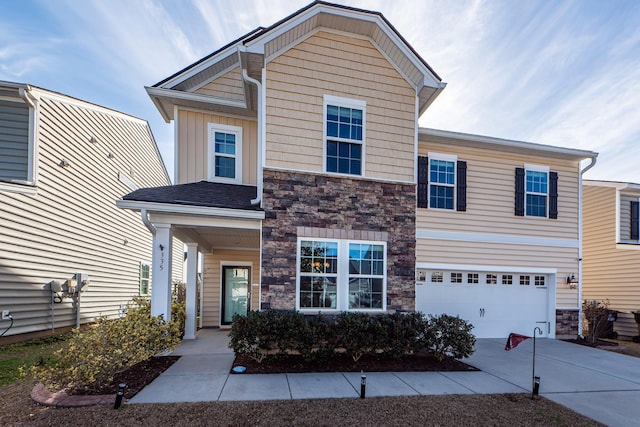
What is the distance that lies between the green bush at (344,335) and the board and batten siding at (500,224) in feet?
9.23

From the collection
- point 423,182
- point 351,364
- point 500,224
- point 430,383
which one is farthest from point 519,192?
point 351,364

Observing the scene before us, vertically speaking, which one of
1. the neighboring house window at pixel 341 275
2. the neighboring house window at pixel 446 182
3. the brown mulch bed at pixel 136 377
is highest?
the neighboring house window at pixel 446 182

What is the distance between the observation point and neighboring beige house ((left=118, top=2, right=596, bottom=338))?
682 centimetres

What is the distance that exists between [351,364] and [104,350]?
166 inches

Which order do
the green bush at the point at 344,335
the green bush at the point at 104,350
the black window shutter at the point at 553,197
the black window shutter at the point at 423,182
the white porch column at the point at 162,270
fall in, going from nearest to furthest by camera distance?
the green bush at the point at 104,350 → the green bush at the point at 344,335 → the white porch column at the point at 162,270 → the black window shutter at the point at 423,182 → the black window shutter at the point at 553,197

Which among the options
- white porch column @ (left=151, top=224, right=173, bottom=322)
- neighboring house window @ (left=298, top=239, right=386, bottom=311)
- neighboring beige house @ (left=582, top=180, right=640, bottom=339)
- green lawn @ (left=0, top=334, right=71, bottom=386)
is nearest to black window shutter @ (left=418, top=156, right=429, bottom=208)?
neighboring house window @ (left=298, top=239, right=386, bottom=311)

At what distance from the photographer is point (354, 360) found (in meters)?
6.51

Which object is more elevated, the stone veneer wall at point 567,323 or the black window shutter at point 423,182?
the black window shutter at point 423,182

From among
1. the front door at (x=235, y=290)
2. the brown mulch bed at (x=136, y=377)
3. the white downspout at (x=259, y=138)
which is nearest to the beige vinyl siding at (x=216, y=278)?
the front door at (x=235, y=290)

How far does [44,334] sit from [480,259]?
39.9 feet

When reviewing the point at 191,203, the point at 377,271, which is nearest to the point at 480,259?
the point at 377,271

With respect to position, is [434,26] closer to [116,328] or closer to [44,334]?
[116,328]

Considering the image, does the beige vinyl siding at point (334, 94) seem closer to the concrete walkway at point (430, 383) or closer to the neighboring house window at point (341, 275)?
the neighboring house window at point (341, 275)

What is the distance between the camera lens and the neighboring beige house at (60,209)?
305 inches
